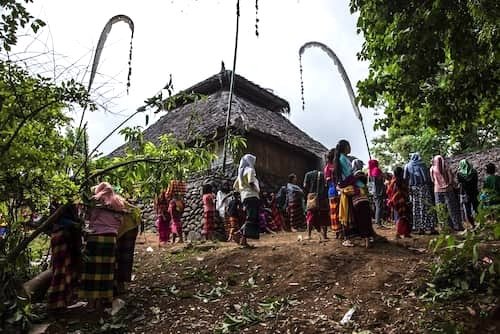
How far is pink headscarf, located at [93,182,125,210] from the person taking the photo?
5.29 metres

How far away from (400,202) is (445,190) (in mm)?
1291

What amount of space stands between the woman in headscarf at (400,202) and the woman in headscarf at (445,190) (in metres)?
0.87

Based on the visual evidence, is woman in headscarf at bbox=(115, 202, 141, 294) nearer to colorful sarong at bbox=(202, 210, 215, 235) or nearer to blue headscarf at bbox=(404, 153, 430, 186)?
colorful sarong at bbox=(202, 210, 215, 235)

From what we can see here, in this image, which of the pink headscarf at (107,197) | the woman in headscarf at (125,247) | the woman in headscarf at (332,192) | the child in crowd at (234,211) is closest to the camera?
the pink headscarf at (107,197)

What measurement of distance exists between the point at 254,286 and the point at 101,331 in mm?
2018

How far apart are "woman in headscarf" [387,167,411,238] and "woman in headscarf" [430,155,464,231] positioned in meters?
0.87

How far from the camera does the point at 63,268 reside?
17.2 ft

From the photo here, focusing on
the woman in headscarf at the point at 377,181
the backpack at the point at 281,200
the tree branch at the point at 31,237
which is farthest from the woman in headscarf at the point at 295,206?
the tree branch at the point at 31,237

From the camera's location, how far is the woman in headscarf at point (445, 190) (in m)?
8.43

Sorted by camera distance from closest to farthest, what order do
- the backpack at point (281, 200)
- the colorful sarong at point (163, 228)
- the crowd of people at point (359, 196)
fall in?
the crowd of people at point (359, 196) < the colorful sarong at point (163, 228) < the backpack at point (281, 200)

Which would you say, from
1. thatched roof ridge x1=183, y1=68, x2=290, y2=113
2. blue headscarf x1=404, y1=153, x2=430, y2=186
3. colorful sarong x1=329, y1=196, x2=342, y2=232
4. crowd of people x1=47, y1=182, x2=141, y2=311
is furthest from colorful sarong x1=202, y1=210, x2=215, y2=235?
thatched roof ridge x1=183, y1=68, x2=290, y2=113

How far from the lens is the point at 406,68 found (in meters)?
5.79

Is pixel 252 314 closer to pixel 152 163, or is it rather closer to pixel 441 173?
pixel 152 163

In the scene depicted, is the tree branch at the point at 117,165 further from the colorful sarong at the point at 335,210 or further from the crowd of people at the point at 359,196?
the colorful sarong at the point at 335,210
